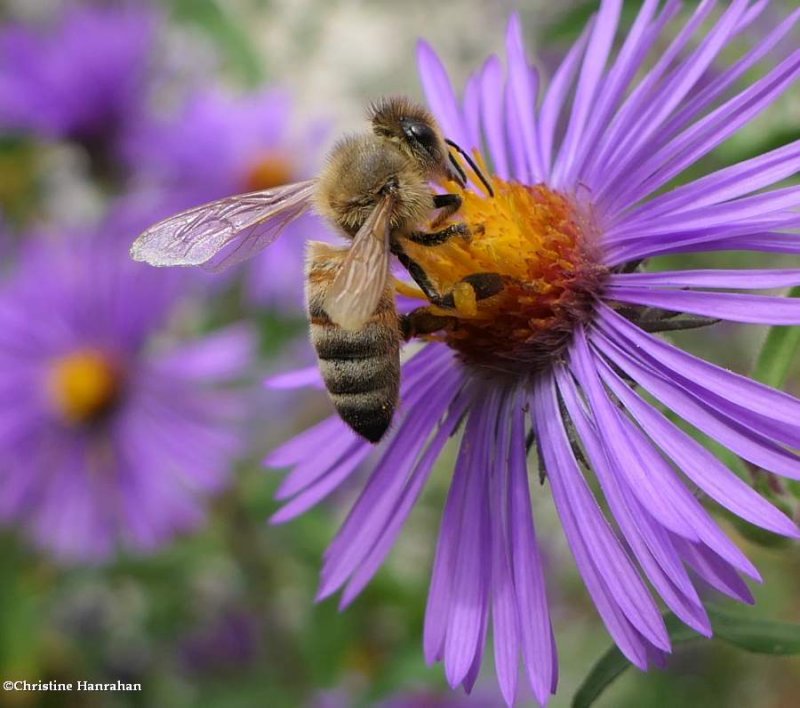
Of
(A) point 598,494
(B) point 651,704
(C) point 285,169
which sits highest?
(C) point 285,169

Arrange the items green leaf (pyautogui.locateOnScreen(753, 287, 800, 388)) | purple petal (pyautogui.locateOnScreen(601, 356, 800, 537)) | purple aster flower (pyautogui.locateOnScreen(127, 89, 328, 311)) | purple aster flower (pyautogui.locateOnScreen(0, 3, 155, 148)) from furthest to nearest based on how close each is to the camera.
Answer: purple aster flower (pyautogui.locateOnScreen(127, 89, 328, 311))
purple aster flower (pyautogui.locateOnScreen(0, 3, 155, 148))
green leaf (pyautogui.locateOnScreen(753, 287, 800, 388))
purple petal (pyautogui.locateOnScreen(601, 356, 800, 537))

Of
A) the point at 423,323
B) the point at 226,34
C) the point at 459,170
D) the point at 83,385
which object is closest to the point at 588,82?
the point at 459,170

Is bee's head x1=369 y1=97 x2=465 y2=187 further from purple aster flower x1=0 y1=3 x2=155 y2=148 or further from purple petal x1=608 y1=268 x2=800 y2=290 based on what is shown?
purple aster flower x1=0 y1=3 x2=155 y2=148

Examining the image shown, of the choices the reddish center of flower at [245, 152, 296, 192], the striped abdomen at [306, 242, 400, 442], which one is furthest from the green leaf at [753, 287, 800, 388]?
the reddish center of flower at [245, 152, 296, 192]

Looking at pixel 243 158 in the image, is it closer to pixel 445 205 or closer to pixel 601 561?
pixel 445 205

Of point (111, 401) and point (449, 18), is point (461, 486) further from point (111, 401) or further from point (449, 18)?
point (449, 18)

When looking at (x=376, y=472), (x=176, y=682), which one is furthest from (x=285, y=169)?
(x=376, y=472)
